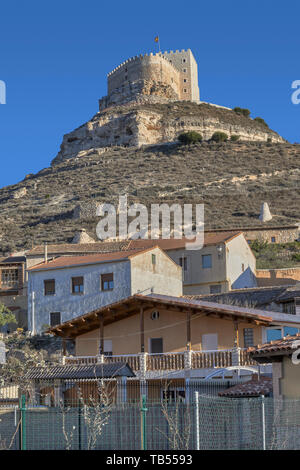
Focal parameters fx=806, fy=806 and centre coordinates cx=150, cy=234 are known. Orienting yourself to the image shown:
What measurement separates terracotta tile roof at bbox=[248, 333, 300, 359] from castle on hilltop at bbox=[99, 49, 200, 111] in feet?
386

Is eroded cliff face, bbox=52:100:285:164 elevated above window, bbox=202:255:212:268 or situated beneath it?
elevated above

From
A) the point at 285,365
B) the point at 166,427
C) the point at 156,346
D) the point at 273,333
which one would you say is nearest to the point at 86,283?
the point at 156,346

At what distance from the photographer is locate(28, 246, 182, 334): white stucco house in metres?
44.7

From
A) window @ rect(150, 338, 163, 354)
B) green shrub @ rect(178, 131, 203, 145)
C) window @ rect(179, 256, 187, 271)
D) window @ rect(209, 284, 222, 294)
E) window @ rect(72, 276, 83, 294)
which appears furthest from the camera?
green shrub @ rect(178, 131, 203, 145)

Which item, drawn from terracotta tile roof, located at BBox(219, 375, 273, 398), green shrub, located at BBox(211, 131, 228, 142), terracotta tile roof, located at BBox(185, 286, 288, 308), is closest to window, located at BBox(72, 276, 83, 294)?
terracotta tile roof, located at BBox(185, 286, 288, 308)

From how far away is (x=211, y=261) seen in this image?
179 feet

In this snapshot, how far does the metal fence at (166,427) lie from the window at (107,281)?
84.7 feet

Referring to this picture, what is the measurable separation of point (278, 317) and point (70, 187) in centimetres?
8156

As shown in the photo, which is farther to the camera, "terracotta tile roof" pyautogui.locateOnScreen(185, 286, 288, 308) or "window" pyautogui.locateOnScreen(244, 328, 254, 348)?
"terracotta tile roof" pyautogui.locateOnScreen(185, 286, 288, 308)

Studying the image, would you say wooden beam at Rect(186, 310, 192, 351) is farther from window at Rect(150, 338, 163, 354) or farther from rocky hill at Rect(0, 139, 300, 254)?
rocky hill at Rect(0, 139, 300, 254)

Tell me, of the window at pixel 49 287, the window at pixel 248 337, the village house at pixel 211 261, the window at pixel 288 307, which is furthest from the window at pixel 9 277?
the window at pixel 248 337

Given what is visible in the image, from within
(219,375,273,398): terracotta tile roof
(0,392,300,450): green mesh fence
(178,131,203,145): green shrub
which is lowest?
(0,392,300,450): green mesh fence

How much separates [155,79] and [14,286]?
8591cm
